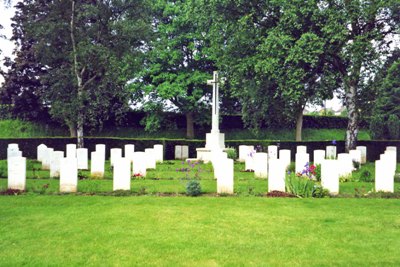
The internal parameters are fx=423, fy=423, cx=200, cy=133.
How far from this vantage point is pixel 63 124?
1085 inches

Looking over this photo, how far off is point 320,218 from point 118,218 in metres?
3.51

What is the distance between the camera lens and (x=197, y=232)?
6.39 meters

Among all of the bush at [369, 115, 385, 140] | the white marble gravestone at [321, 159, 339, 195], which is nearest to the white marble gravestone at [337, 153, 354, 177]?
the white marble gravestone at [321, 159, 339, 195]

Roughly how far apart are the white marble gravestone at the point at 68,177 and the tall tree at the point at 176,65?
62.3 feet

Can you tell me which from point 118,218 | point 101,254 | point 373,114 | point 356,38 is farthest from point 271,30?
point 101,254

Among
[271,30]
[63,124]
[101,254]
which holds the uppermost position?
[271,30]

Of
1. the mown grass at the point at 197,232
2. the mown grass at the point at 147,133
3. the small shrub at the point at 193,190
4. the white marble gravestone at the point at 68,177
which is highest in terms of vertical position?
the mown grass at the point at 147,133

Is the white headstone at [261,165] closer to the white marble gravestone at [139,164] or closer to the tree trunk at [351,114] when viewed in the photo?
the white marble gravestone at [139,164]

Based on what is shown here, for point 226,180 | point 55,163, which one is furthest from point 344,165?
point 55,163

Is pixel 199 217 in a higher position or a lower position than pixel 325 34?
lower

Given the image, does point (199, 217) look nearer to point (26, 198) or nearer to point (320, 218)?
point (320, 218)

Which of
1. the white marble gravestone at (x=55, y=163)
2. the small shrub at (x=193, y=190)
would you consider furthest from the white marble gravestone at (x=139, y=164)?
the small shrub at (x=193, y=190)

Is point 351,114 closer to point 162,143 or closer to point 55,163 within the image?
point 162,143

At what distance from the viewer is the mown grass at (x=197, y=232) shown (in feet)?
17.2
